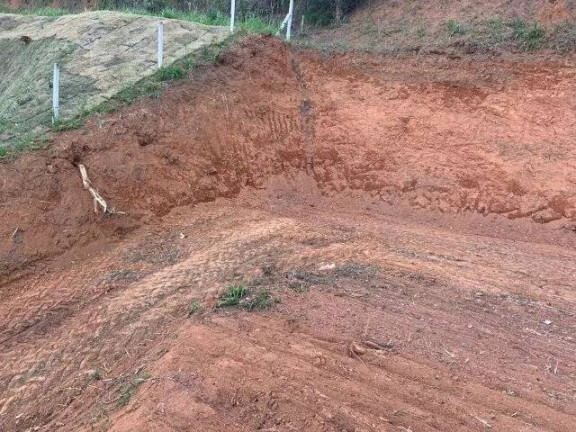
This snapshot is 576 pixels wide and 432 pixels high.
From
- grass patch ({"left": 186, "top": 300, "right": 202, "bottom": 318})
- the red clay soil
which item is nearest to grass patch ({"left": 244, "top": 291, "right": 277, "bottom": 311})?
the red clay soil

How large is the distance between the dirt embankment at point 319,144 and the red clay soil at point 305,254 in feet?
0.10

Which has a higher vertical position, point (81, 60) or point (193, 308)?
point (81, 60)

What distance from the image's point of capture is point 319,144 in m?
10.1

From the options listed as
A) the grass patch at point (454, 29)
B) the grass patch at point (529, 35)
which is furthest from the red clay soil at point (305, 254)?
the grass patch at point (454, 29)

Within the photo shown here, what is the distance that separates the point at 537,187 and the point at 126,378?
6.78 meters

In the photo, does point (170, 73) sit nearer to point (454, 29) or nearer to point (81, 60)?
point (81, 60)

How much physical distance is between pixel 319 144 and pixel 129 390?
21.9ft

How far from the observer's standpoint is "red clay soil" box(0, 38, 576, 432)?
418 centimetres

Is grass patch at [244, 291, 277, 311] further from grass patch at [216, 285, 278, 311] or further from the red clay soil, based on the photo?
the red clay soil

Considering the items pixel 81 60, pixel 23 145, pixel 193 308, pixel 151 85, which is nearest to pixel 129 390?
pixel 193 308

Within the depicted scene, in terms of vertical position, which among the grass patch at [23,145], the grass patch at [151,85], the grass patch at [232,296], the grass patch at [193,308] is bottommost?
the grass patch at [193,308]

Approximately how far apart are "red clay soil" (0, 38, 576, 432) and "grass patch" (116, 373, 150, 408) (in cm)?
2

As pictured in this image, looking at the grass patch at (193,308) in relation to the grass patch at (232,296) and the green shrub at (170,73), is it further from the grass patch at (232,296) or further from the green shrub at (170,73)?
the green shrub at (170,73)

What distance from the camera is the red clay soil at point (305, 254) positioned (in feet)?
13.7
